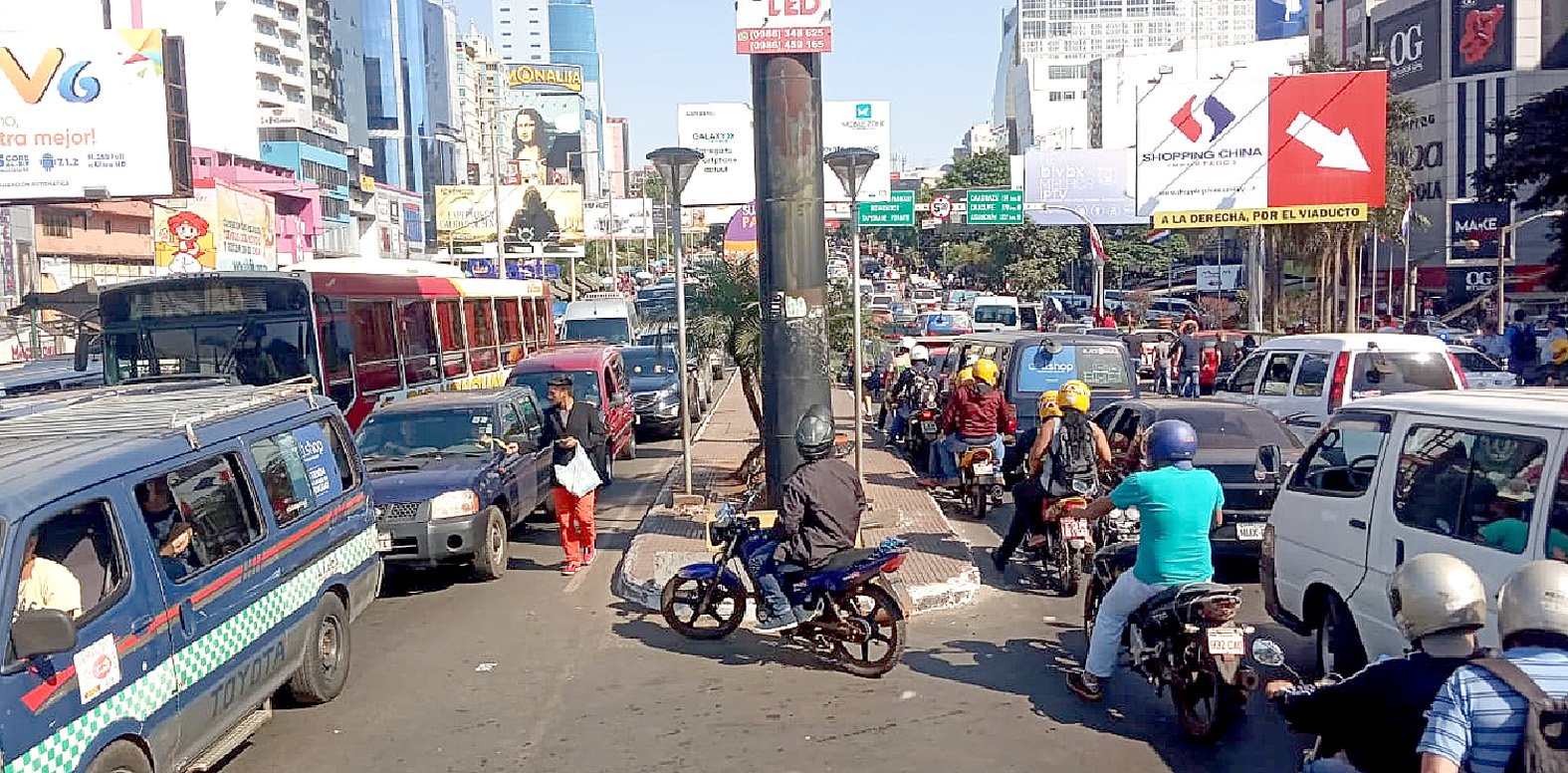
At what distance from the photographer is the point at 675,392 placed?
22688 mm

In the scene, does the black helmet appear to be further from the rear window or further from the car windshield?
the rear window

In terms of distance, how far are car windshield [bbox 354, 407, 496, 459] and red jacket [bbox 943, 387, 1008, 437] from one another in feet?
15.7

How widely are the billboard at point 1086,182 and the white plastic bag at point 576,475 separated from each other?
1452 inches

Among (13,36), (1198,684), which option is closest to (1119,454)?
(1198,684)

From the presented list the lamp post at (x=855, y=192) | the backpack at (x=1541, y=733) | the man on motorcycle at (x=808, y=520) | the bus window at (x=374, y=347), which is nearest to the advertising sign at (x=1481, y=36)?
the lamp post at (x=855, y=192)

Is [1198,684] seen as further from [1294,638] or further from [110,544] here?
[110,544]

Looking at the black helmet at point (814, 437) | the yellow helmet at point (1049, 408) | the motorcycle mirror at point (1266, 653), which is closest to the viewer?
the motorcycle mirror at point (1266, 653)

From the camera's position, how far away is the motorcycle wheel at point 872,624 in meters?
7.98

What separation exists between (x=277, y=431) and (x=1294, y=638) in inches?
253

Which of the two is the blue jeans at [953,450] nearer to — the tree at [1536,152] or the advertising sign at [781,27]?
the advertising sign at [781,27]

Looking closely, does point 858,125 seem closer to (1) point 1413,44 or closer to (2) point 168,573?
(2) point 168,573

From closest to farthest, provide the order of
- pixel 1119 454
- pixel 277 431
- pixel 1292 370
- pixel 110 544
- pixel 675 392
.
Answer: pixel 110 544
pixel 277 431
pixel 1119 454
pixel 1292 370
pixel 675 392

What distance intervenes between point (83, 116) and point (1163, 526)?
27.6 m

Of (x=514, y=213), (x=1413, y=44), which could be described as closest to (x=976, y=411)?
(x=514, y=213)
